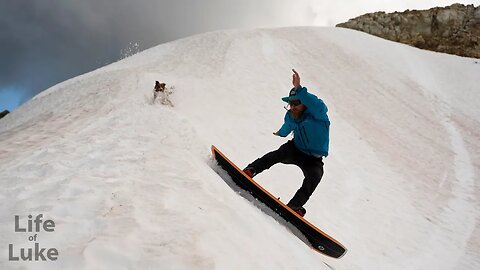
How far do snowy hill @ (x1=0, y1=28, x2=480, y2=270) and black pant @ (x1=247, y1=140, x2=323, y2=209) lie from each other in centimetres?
89

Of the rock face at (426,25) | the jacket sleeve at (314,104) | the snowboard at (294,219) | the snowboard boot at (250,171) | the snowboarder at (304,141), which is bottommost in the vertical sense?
the snowboard at (294,219)

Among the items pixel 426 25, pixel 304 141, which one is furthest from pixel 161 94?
pixel 426 25

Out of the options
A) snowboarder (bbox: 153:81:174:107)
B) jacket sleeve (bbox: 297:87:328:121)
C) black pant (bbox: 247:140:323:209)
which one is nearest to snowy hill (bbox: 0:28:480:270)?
snowboarder (bbox: 153:81:174:107)

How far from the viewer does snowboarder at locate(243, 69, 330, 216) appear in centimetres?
585

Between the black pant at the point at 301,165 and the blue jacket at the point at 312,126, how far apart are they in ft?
0.41

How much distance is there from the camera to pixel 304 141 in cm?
606

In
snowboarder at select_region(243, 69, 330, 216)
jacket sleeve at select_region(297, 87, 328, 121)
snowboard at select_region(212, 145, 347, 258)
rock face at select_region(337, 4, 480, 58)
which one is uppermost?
rock face at select_region(337, 4, 480, 58)

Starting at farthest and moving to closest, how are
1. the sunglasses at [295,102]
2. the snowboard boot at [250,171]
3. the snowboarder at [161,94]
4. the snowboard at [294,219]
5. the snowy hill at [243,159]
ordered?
the snowboarder at [161,94] < the snowboard boot at [250,171] < the sunglasses at [295,102] < the snowboard at [294,219] < the snowy hill at [243,159]

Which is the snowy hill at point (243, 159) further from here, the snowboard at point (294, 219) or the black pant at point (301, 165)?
the black pant at point (301, 165)

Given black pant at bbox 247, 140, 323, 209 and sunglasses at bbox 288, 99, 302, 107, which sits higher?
sunglasses at bbox 288, 99, 302, 107

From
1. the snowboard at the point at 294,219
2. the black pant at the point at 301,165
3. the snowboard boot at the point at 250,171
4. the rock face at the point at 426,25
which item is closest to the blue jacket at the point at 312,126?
the black pant at the point at 301,165

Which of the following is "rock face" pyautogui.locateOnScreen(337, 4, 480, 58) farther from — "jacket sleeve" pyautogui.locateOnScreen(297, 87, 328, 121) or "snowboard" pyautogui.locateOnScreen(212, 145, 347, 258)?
"snowboard" pyautogui.locateOnScreen(212, 145, 347, 258)

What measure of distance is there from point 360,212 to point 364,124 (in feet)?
23.8

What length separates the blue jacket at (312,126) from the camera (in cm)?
584
